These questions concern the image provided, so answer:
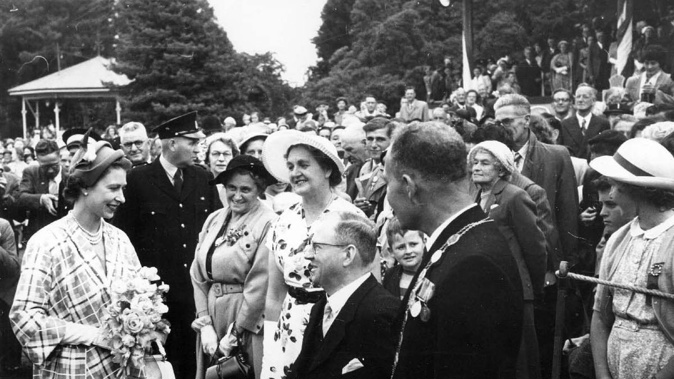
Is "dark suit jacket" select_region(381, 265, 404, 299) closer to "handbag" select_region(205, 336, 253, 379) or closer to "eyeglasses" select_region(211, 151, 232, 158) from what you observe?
"handbag" select_region(205, 336, 253, 379)

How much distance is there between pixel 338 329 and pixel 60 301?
5.16ft

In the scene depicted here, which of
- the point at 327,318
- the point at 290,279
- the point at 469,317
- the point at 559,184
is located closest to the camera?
the point at 469,317

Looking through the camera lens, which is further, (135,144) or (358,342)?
(135,144)

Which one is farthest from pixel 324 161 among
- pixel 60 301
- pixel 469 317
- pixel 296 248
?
pixel 469 317

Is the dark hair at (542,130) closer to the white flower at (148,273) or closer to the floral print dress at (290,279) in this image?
the floral print dress at (290,279)

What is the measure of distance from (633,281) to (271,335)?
2212 millimetres

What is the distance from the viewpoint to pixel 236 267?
5.97 meters

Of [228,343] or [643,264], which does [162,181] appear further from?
[643,264]

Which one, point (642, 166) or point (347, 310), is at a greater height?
point (642, 166)

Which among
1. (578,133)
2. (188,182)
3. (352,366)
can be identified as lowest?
(352,366)

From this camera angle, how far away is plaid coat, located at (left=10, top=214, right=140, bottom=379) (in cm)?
457

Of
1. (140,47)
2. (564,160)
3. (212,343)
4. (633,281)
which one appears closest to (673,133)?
(564,160)

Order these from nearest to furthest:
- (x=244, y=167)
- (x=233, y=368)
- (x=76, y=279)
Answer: (x=76, y=279)
(x=233, y=368)
(x=244, y=167)

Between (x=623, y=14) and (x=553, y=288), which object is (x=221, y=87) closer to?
(x=623, y=14)
